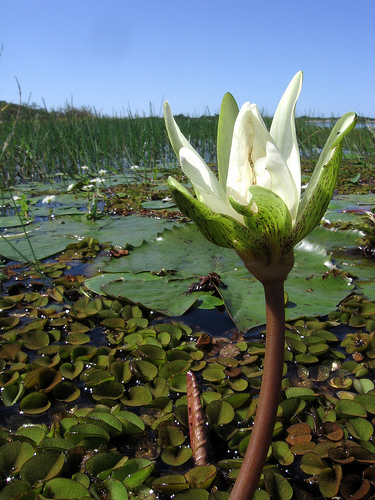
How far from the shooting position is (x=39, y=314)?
1479 millimetres

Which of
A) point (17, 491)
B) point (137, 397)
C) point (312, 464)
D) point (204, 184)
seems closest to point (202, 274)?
point (137, 397)

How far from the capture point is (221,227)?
1.54 ft

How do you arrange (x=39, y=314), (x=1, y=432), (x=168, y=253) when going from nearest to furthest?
1. (x=1, y=432)
2. (x=39, y=314)
3. (x=168, y=253)

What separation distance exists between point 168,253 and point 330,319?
844mm

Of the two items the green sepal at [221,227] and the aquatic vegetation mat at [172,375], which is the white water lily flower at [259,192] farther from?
the aquatic vegetation mat at [172,375]

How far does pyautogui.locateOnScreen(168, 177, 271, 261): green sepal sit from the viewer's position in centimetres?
46

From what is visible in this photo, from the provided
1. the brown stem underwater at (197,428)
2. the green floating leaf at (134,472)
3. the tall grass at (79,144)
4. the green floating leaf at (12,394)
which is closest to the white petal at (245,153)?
the brown stem underwater at (197,428)

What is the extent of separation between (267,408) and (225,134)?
0.40m

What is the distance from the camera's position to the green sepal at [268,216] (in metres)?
0.43

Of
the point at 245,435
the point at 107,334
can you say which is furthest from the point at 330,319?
the point at 107,334

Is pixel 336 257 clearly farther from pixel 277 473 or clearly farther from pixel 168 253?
pixel 277 473

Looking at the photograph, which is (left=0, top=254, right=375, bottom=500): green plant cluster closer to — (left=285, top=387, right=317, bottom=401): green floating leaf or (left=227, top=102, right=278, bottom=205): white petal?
(left=285, top=387, right=317, bottom=401): green floating leaf

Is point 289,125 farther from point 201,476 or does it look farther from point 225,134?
point 201,476

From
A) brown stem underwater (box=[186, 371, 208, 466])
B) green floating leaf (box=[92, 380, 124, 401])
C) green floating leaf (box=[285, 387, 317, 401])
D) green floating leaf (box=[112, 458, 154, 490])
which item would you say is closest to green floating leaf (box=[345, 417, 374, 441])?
green floating leaf (box=[285, 387, 317, 401])
